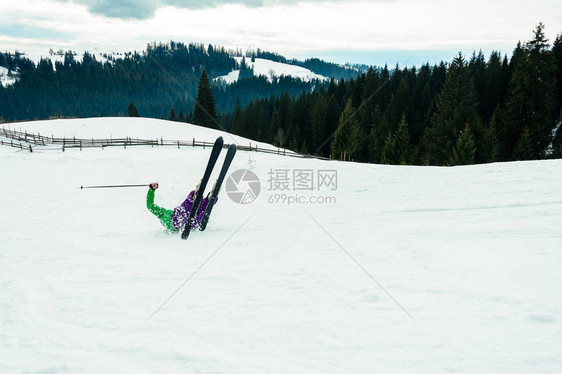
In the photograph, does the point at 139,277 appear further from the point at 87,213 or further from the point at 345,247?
the point at 87,213

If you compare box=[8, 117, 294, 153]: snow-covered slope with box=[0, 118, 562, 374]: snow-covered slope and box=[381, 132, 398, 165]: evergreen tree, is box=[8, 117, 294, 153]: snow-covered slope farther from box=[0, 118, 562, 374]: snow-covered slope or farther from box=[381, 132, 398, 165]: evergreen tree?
box=[0, 118, 562, 374]: snow-covered slope

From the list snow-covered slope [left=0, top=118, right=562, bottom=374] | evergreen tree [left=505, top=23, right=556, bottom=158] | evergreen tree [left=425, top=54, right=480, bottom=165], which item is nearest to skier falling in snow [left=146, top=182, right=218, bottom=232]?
snow-covered slope [left=0, top=118, right=562, bottom=374]

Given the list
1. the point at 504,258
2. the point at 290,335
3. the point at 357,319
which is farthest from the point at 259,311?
the point at 504,258

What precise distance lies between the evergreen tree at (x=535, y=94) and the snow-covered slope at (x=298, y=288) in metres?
27.3

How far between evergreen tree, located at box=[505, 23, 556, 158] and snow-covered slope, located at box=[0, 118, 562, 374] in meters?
27.3

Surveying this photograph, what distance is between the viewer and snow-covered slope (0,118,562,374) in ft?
15.2

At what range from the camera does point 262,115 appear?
103750 millimetres

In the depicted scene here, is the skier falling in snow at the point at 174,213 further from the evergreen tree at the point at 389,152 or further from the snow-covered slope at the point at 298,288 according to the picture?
the evergreen tree at the point at 389,152

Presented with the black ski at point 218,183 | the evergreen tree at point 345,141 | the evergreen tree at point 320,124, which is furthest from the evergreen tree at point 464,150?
the evergreen tree at point 320,124

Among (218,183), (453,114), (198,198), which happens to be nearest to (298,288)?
(198,198)

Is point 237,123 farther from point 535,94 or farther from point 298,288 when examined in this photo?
point 298,288

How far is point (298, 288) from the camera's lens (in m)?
6.97

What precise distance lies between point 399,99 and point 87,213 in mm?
75638

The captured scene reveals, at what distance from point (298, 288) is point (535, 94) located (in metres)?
42.8
